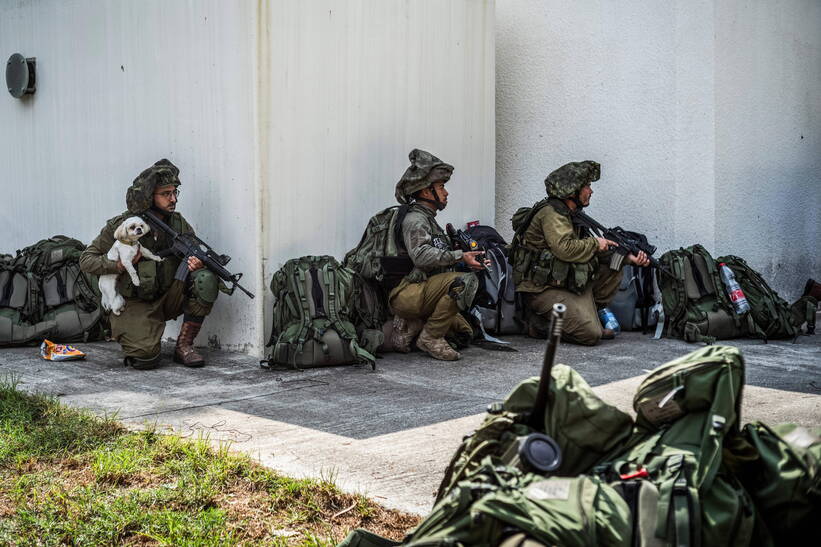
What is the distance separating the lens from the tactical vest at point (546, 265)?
723 centimetres

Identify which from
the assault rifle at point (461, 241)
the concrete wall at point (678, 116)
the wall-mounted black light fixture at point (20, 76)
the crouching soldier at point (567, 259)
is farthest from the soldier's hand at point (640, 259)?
the wall-mounted black light fixture at point (20, 76)

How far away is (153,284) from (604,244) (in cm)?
352

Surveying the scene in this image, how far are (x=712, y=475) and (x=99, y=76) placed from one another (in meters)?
7.15

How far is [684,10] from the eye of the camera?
320 inches

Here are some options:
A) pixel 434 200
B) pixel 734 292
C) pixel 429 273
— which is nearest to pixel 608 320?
pixel 734 292

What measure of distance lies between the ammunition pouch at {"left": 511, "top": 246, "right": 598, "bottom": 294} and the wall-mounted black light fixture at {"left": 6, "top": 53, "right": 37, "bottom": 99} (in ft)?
17.1

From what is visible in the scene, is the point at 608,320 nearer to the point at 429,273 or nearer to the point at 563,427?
the point at 429,273

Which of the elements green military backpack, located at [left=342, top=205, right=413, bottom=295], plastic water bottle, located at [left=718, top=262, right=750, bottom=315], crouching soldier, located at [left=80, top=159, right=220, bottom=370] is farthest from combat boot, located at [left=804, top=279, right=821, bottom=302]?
crouching soldier, located at [left=80, top=159, right=220, bottom=370]

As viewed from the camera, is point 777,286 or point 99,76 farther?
point 777,286

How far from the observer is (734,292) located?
7.23 metres

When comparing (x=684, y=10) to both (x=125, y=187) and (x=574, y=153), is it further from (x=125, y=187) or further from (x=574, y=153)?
(x=125, y=187)

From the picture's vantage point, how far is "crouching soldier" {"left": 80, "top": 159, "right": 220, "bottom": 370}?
20.8 ft

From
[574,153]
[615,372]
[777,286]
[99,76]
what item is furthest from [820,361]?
[99,76]

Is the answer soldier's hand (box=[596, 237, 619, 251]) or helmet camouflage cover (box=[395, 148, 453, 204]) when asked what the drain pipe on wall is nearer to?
helmet camouflage cover (box=[395, 148, 453, 204])
